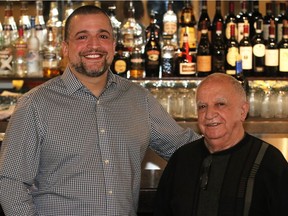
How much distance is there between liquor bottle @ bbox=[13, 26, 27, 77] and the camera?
3.97 meters

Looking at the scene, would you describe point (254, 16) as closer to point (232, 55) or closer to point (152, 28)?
point (232, 55)

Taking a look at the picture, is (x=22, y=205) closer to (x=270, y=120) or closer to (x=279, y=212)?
(x=279, y=212)

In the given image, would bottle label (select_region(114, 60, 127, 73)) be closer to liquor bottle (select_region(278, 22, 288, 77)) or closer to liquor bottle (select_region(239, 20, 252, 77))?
liquor bottle (select_region(239, 20, 252, 77))

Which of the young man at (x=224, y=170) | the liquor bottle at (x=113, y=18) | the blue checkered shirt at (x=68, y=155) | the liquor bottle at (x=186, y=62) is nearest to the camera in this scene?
the young man at (x=224, y=170)

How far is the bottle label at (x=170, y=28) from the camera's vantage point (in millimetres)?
4031

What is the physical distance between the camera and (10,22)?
4.12 meters

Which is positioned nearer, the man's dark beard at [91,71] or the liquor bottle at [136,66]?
the man's dark beard at [91,71]

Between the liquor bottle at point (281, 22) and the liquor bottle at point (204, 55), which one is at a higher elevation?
the liquor bottle at point (281, 22)

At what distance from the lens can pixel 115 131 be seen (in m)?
2.37

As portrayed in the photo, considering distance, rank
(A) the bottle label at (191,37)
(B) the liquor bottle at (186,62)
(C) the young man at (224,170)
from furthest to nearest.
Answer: (A) the bottle label at (191,37), (B) the liquor bottle at (186,62), (C) the young man at (224,170)

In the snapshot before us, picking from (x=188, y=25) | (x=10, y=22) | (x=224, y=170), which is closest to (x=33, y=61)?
(x=10, y=22)

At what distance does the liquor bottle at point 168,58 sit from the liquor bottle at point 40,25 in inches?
27.9

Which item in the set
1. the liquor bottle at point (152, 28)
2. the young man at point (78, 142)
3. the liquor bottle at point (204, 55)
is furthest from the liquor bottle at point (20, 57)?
the young man at point (78, 142)

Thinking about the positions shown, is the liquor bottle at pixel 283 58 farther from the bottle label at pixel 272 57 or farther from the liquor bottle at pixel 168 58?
the liquor bottle at pixel 168 58
